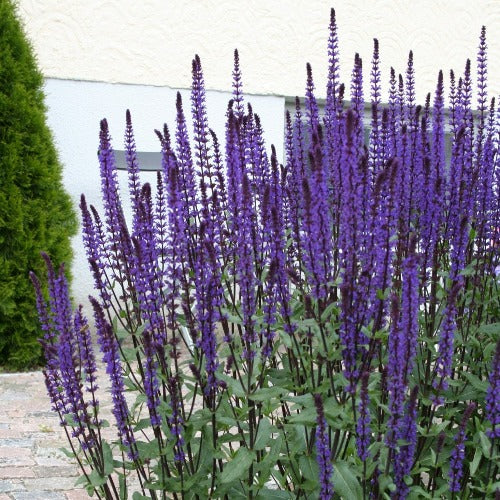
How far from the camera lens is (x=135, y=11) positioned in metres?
9.53

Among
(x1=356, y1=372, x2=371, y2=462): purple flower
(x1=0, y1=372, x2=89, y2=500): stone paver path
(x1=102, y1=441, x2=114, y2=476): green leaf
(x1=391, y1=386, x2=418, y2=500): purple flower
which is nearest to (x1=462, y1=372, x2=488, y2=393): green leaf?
(x1=391, y1=386, x2=418, y2=500): purple flower

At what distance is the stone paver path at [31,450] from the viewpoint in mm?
4434

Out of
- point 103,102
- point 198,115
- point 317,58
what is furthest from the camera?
point 317,58

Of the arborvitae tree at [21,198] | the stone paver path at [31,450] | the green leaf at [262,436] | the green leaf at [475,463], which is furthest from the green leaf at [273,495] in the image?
the arborvitae tree at [21,198]

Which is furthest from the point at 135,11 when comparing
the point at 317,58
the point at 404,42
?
the point at 404,42

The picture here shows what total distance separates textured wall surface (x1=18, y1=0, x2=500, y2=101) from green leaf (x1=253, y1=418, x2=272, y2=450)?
731cm

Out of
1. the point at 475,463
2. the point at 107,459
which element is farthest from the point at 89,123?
the point at 475,463

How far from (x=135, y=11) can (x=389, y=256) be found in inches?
306

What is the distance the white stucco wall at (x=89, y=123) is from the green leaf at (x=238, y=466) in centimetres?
663

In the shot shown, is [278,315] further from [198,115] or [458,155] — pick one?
[458,155]

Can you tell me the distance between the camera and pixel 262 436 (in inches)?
110

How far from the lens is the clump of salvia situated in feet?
8.17

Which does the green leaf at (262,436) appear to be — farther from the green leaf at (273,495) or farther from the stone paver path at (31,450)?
the stone paver path at (31,450)

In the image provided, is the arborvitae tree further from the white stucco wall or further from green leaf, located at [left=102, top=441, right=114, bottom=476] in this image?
green leaf, located at [left=102, top=441, right=114, bottom=476]
